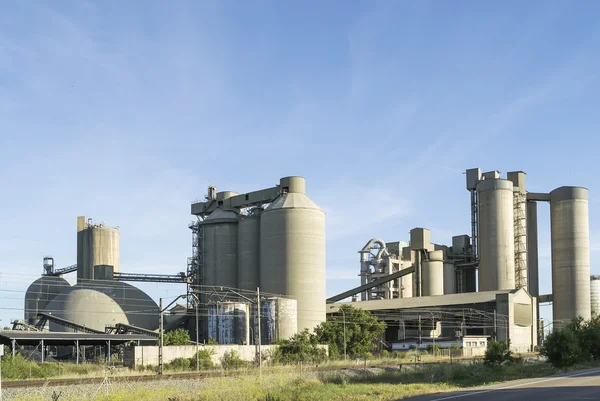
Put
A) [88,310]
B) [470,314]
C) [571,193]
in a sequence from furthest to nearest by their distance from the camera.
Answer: [571,193], [470,314], [88,310]

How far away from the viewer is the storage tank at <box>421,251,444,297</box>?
357 feet

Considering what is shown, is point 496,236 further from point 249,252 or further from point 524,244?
point 249,252

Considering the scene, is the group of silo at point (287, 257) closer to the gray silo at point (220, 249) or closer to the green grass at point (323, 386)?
the gray silo at point (220, 249)

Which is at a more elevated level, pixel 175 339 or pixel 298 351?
pixel 175 339

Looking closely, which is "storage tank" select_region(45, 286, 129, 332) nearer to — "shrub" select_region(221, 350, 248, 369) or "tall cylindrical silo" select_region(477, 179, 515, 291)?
"shrub" select_region(221, 350, 248, 369)

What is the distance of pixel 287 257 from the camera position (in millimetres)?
87188

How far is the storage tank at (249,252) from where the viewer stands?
95069 millimetres

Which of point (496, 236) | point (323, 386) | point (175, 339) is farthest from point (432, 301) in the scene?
point (323, 386)

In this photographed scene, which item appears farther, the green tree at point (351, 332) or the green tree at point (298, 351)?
the green tree at point (351, 332)

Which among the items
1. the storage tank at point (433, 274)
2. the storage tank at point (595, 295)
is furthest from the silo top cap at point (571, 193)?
the storage tank at point (433, 274)

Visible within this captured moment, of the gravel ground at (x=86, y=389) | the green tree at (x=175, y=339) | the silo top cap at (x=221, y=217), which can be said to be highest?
the silo top cap at (x=221, y=217)

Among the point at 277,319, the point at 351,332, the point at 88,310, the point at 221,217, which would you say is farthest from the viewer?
the point at 221,217

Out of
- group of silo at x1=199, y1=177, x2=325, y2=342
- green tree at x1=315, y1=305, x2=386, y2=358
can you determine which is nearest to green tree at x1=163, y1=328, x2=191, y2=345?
group of silo at x1=199, y1=177, x2=325, y2=342

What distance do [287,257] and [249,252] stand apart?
1048cm
